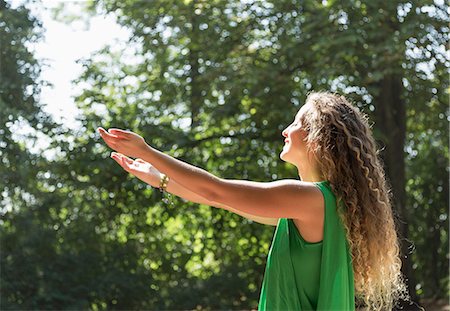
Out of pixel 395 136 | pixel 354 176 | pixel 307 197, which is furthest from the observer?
pixel 395 136

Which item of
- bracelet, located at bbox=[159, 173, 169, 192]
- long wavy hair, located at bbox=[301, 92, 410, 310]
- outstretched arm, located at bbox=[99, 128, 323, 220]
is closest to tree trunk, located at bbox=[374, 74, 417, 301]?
long wavy hair, located at bbox=[301, 92, 410, 310]

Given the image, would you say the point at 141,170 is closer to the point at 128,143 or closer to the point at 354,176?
the point at 128,143

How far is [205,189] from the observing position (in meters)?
1.86

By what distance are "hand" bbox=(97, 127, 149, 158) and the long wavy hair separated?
491 millimetres

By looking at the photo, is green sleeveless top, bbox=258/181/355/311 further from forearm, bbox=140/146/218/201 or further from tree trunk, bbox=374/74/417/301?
tree trunk, bbox=374/74/417/301

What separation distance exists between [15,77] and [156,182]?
4429 millimetres

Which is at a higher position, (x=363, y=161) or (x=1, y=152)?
(x=363, y=161)

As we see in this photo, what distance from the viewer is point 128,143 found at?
1.88 metres

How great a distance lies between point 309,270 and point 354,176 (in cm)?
28

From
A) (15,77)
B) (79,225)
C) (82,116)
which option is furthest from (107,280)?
(15,77)

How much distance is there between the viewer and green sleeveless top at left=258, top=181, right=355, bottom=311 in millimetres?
2031

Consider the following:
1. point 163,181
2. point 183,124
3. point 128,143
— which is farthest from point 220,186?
point 183,124

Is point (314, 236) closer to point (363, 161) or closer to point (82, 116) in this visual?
point (363, 161)

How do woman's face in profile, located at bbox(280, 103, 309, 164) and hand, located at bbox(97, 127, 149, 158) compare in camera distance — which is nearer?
hand, located at bbox(97, 127, 149, 158)
